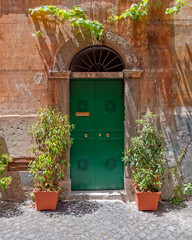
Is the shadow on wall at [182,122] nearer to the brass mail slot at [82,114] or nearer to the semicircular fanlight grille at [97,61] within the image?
the semicircular fanlight grille at [97,61]

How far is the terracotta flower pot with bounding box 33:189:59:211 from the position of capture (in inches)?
143

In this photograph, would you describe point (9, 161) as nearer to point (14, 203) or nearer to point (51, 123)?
point (14, 203)

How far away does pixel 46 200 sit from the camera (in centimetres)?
365

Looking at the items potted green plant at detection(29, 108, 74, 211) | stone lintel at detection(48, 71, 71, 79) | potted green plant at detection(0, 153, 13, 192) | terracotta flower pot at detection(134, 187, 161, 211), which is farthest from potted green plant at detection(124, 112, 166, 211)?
potted green plant at detection(0, 153, 13, 192)

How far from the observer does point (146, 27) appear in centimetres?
410

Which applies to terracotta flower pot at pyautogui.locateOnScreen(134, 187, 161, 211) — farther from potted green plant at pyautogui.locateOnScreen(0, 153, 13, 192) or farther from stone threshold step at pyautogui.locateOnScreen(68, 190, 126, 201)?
potted green plant at pyautogui.locateOnScreen(0, 153, 13, 192)

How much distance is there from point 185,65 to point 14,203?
436 cm

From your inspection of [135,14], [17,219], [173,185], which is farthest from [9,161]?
[135,14]

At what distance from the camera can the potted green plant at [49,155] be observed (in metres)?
3.59

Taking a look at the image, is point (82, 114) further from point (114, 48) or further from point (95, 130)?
point (114, 48)

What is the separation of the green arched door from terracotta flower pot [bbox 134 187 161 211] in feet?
2.18

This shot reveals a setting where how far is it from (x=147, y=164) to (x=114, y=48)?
7.67ft

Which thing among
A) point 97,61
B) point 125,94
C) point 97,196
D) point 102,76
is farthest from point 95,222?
point 97,61

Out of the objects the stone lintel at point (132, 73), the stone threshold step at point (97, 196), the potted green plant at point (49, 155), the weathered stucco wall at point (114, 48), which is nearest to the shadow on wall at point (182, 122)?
the weathered stucco wall at point (114, 48)
